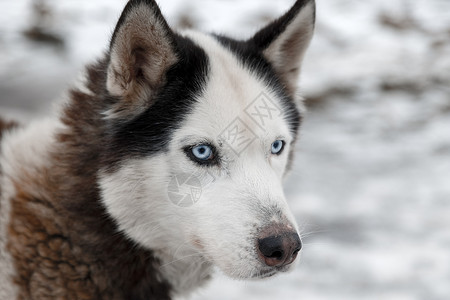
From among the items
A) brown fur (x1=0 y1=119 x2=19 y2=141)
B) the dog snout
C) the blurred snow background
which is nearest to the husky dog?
the dog snout

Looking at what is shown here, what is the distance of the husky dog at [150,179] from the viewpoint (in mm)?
2408

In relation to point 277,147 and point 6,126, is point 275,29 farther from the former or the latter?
point 6,126

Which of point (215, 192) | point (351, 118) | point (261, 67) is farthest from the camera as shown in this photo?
point (351, 118)

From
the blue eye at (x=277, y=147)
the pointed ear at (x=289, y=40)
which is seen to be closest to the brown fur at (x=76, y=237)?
the blue eye at (x=277, y=147)

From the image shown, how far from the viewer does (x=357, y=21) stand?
927 cm

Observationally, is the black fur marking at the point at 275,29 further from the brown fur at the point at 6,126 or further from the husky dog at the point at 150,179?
the brown fur at the point at 6,126

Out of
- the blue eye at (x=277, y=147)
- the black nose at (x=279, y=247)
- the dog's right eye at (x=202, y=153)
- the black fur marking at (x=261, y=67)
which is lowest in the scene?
the black nose at (x=279, y=247)

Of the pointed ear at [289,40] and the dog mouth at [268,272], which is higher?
the pointed ear at [289,40]

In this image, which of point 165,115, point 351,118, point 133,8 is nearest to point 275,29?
point 165,115

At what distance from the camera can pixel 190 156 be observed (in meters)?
2.52

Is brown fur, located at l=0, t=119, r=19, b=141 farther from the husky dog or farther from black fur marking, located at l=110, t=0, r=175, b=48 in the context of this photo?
black fur marking, located at l=110, t=0, r=175, b=48

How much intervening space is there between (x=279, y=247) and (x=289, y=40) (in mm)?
1258

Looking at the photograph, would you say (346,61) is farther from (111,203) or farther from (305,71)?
(111,203)

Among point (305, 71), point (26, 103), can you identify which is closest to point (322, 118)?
point (305, 71)
